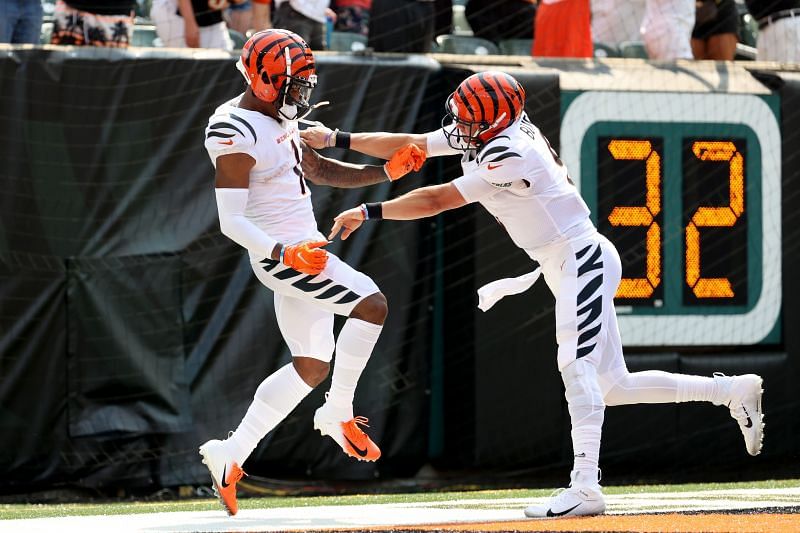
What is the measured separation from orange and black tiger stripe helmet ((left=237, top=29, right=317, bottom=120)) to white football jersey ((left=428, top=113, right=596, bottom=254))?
0.80 meters

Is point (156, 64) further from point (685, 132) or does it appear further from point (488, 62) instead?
point (685, 132)

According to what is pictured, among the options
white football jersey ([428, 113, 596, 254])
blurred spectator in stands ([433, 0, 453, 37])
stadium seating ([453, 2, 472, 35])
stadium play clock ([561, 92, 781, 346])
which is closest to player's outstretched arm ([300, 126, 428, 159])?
white football jersey ([428, 113, 596, 254])

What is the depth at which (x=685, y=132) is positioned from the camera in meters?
8.95

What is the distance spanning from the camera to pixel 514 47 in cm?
1008

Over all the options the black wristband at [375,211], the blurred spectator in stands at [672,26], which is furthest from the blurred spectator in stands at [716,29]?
the black wristband at [375,211]

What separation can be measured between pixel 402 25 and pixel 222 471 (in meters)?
3.56

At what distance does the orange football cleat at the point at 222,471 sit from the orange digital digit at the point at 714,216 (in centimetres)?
347

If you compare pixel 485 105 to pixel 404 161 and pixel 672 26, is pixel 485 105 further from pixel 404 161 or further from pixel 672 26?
pixel 672 26

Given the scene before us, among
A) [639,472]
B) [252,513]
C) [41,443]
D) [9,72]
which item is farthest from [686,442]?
[9,72]

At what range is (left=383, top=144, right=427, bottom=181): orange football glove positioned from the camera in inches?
264

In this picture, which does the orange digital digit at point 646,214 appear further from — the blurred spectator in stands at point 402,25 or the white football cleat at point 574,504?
the white football cleat at point 574,504

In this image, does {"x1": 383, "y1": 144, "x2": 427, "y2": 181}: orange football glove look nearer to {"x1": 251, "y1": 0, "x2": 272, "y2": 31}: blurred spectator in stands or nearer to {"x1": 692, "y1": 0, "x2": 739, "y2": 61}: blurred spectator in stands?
{"x1": 251, "y1": 0, "x2": 272, "y2": 31}: blurred spectator in stands

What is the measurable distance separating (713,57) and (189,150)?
3675 mm

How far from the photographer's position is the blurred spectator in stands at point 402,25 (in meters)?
9.09
